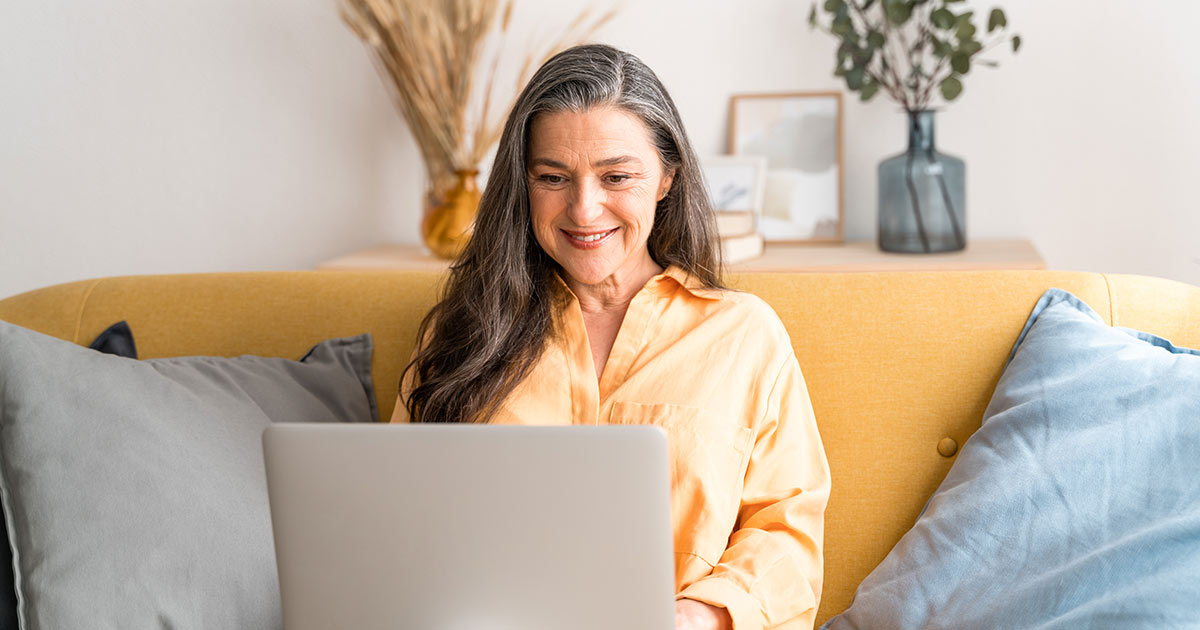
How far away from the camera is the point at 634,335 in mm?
1625

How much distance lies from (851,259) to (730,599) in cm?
115

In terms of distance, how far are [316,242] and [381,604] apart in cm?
199

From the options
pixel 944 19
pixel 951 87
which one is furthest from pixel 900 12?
pixel 951 87

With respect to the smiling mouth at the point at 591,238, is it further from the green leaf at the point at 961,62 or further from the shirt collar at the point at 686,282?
the green leaf at the point at 961,62

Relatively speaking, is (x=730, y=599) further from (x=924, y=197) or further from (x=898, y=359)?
(x=924, y=197)

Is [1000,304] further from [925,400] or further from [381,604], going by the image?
[381,604]

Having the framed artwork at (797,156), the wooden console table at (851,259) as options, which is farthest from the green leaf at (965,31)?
the wooden console table at (851,259)

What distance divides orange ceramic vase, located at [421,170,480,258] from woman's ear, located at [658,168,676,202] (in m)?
0.93

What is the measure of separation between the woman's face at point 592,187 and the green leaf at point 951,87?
1.03 m

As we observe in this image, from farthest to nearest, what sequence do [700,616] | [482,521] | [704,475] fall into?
[704,475]
[700,616]
[482,521]

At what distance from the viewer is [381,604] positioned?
103 cm

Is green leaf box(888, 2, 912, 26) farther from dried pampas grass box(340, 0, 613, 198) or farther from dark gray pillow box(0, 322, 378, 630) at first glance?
dark gray pillow box(0, 322, 378, 630)

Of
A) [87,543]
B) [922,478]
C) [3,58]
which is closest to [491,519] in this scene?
[87,543]

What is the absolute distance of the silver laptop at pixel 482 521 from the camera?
98 cm
